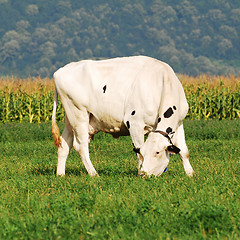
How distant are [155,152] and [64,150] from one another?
9.25 ft

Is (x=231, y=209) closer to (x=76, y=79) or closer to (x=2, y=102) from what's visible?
(x=76, y=79)

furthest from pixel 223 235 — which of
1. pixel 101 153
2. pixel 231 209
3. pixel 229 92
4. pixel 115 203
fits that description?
pixel 229 92

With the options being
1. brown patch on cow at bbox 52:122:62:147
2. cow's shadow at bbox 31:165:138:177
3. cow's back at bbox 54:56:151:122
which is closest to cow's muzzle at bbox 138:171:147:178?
cow's shadow at bbox 31:165:138:177

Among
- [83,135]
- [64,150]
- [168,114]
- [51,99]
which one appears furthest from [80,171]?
[51,99]

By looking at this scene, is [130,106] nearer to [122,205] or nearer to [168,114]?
[168,114]

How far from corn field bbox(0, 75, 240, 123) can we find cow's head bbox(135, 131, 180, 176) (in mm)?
16244

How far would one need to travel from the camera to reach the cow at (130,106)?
351 inches

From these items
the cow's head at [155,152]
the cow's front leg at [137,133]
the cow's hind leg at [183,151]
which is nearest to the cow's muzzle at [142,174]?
the cow's head at [155,152]

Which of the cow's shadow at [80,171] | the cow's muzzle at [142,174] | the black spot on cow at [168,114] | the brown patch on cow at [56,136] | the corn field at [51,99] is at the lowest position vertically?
the corn field at [51,99]

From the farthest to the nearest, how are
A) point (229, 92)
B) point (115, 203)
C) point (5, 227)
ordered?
point (229, 92), point (115, 203), point (5, 227)

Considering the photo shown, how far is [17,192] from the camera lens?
8.25 metres

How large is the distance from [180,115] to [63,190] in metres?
2.82

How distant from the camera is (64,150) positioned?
35.2 ft

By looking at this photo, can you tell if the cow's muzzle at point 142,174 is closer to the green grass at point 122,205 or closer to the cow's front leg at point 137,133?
the green grass at point 122,205
